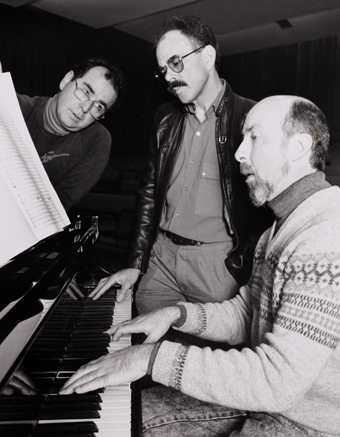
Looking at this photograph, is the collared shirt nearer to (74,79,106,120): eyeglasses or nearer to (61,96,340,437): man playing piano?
(74,79,106,120): eyeglasses

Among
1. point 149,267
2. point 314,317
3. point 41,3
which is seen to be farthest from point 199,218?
point 41,3

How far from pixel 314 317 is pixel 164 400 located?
2.28 feet

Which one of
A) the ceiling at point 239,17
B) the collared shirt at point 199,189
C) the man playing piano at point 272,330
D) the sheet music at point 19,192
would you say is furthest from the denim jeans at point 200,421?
the ceiling at point 239,17

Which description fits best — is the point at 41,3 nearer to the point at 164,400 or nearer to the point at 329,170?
the point at 329,170

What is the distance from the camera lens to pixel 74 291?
60.6 inches

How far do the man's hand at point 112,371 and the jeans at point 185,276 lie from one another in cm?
115

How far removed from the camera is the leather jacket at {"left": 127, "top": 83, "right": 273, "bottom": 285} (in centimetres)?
219

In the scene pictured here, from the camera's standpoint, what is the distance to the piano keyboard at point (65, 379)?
2.95ft

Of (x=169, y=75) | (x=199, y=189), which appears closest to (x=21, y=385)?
(x=199, y=189)

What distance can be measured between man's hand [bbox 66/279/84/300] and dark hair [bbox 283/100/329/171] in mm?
833

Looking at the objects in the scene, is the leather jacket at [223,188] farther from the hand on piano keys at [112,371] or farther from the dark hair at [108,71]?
the hand on piano keys at [112,371]

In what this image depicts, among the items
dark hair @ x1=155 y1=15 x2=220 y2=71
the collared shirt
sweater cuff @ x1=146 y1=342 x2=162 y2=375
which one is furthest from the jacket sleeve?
sweater cuff @ x1=146 y1=342 x2=162 y2=375

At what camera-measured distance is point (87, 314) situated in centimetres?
151

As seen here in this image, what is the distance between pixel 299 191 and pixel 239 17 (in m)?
2.69
